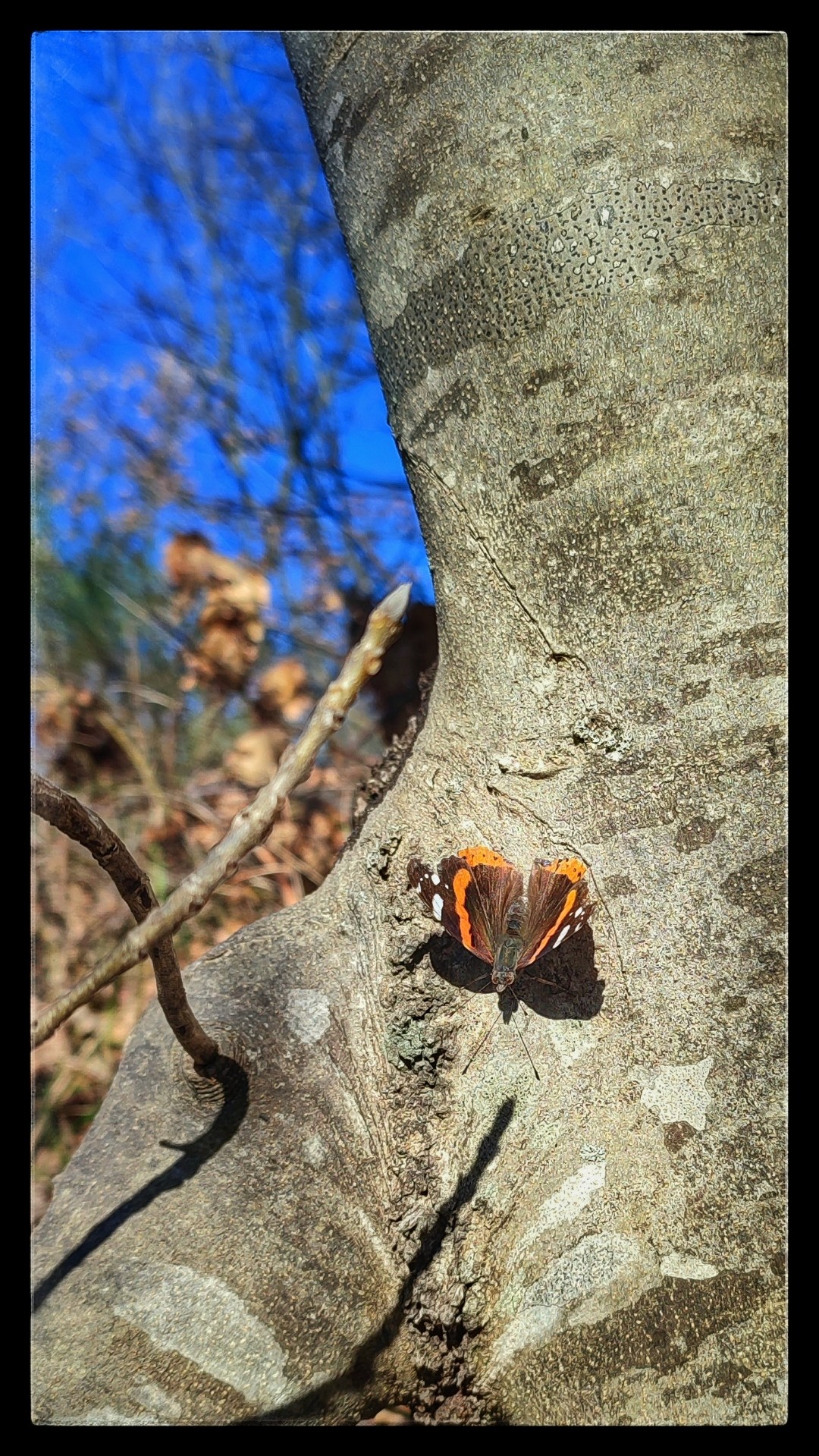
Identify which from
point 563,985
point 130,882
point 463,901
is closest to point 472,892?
point 463,901

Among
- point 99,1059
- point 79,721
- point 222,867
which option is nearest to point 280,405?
point 79,721

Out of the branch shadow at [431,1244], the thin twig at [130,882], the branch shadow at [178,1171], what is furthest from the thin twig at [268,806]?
the branch shadow at [431,1244]

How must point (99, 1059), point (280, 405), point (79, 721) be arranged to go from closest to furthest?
point (99, 1059), point (79, 721), point (280, 405)

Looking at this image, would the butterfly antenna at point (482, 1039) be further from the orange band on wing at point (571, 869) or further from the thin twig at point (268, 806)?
the thin twig at point (268, 806)

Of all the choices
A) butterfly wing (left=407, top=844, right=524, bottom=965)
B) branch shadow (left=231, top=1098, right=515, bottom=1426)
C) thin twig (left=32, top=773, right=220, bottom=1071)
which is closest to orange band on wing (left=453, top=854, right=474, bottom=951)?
butterfly wing (left=407, top=844, right=524, bottom=965)

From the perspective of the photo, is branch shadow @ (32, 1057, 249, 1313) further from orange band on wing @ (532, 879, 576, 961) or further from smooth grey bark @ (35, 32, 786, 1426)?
orange band on wing @ (532, 879, 576, 961)

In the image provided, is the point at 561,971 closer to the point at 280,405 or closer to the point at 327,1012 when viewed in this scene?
the point at 327,1012
